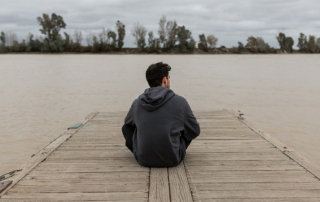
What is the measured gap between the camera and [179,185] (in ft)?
9.03

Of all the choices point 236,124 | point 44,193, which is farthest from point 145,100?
point 236,124

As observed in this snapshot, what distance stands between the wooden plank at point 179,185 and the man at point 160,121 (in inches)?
4.1

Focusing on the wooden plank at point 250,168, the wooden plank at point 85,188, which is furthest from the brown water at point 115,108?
the wooden plank at point 250,168

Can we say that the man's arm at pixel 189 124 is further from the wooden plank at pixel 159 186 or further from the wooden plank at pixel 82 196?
the wooden plank at pixel 82 196

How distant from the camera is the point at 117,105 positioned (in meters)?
11.9

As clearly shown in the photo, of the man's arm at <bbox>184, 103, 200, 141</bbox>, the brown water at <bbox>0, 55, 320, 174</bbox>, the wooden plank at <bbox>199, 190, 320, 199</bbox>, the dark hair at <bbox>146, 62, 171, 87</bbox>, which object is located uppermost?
the dark hair at <bbox>146, 62, 171, 87</bbox>

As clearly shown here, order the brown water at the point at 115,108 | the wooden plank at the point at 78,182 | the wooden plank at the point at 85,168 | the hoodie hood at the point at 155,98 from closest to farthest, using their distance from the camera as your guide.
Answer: the wooden plank at the point at 78,182 < the hoodie hood at the point at 155,98 < the wooden plank at the point at 85,168 < the brown water at the point at 115,108

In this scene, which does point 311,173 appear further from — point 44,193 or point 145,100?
point 44,193

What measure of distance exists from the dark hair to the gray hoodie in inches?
3.5

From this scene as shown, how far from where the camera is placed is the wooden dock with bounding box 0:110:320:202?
2.56m

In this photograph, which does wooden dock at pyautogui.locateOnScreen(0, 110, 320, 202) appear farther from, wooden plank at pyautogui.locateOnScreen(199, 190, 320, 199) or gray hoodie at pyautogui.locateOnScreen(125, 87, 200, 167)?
gray hoodie at pyautogui.locateOnScreen(125, 87, 200, 167)

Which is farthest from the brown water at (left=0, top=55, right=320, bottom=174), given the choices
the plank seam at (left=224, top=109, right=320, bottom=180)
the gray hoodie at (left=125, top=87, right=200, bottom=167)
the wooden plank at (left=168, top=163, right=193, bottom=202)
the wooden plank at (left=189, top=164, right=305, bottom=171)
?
the wooden plank at (left=168, top=163, right=193, bottom=202)

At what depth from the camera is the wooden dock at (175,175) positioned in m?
2.56

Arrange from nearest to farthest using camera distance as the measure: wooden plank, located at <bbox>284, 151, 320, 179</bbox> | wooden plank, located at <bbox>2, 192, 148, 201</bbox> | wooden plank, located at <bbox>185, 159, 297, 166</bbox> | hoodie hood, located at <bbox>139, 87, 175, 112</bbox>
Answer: wooden plank, located at <bbox>2, 192, 148, 201</bbox>, hoodie hood, located at <bbox>139, 87, 175, 112</bbox>, wooden plank, located at <bbox>284, 151, 320, 179</bbox>, wooden plank, located at <bbox>185, 159, 297, 166</bbox>
